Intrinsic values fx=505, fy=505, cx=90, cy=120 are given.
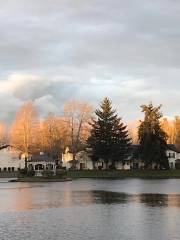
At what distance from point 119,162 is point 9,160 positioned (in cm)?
2753

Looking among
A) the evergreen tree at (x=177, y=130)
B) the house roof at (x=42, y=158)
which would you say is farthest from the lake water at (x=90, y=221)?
the evergreen tree at (x=177, y=130)

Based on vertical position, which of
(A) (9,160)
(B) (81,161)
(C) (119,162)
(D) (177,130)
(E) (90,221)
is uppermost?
(D) (177,130)

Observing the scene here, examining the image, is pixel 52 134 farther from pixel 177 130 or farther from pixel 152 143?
pixel 177 130

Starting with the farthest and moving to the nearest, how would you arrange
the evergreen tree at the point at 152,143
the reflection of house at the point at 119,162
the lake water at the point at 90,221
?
the reflection of house at the point at 119,162 < the evergreen tree at the point at 152,143 < the lake water at the point at 90,221

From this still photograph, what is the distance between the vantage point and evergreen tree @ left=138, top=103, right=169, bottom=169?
95625 mm

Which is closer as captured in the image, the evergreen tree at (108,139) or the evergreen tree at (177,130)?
the evergreen tree at (108,139)

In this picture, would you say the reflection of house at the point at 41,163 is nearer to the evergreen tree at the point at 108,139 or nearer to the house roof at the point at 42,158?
the house roof at the point at 42,158

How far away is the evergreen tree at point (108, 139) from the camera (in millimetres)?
97625

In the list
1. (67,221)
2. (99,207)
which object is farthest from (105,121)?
(67,221)

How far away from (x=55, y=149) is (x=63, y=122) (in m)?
11.9

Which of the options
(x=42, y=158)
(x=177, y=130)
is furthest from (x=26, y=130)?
(x=177, y=130)

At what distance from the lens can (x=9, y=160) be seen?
382 feet

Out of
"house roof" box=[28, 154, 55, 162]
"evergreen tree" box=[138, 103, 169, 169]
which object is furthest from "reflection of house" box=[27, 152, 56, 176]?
"evergreen tree" box=[138, 103, 169, 169]

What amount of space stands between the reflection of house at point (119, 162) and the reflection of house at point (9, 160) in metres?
11.6
